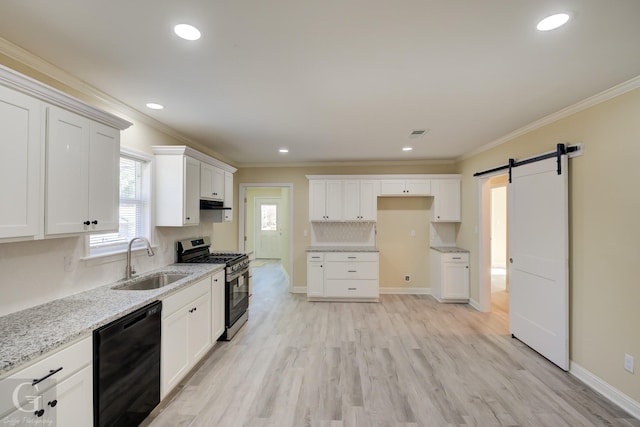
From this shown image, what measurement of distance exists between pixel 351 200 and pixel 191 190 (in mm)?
2881

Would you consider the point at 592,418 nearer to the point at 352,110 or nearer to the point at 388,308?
the point at 388,308

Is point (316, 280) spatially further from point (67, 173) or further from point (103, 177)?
point (67, 173)

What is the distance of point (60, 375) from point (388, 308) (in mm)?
4159

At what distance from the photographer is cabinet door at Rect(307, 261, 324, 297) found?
16.4 ft

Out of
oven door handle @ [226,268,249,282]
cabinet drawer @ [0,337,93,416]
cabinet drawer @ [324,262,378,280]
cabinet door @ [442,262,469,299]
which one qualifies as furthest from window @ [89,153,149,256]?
cabinet door @ [442,262,469,299]

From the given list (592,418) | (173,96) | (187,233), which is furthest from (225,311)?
(592,418)

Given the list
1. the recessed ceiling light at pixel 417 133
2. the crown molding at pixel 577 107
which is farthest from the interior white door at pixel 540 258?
the recessed ceiling light at pixel 417 133

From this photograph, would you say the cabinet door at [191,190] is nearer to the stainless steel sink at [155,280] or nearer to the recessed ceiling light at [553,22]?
the stainless steel sink at [155,280]

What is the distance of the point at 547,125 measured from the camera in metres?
3.07

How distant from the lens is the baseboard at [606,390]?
2159 millimetres

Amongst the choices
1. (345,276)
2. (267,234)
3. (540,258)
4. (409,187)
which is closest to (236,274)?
(345,276)

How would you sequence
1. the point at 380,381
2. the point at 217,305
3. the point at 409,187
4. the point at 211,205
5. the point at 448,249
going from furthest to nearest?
the point at 409,187 < the point at 448,249 < the point at 211,205 < the point at 217,305 < the point at 380,381

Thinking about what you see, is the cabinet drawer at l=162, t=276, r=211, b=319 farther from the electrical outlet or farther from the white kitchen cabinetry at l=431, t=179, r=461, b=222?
the white kitchen cabinetry at l=431, t=179, r=461, b=222

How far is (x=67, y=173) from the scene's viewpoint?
1787 millimetres
